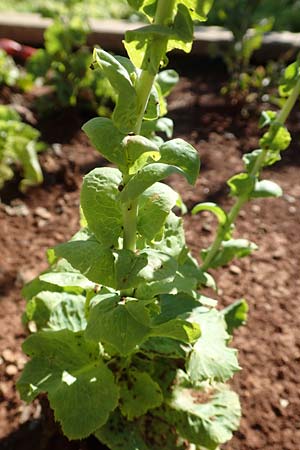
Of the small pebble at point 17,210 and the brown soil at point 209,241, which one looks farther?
the small pebble at point 17,210

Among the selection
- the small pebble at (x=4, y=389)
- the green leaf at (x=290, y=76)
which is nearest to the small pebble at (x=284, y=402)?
the small pebble at (x=4, y=389)

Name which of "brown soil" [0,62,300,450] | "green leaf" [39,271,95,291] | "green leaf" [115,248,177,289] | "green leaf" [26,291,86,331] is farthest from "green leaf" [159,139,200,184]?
"brown soil" [0,62,300,450]

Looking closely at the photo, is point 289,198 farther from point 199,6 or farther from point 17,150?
point 199,6

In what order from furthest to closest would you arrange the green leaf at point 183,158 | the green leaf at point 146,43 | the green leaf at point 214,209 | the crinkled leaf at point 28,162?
the crinkled leaf at point 28,162 → the green leaf at point 214,209 → the green leaf at point 183,158 → the green leaf at point 146,43

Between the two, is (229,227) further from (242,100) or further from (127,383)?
(242,100)

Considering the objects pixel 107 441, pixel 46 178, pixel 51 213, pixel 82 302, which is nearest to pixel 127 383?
pixel 107 441

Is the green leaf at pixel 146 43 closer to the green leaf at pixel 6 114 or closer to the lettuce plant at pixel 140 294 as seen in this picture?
the lettuce plant at pixel 140 294

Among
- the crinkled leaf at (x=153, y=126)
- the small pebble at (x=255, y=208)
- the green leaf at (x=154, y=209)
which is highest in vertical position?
the crinkled leaf at (x=153, y=126)
